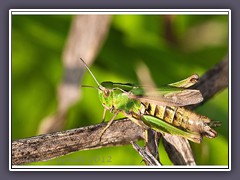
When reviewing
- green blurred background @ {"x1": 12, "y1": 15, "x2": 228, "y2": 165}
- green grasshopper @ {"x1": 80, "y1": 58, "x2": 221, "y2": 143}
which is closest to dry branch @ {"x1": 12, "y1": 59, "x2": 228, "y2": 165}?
green grasshopper @ {"x1": 80, "y1": 58, "x2": 221, "y2": 143}

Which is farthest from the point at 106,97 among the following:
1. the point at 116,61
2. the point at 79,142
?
the point at 116,61

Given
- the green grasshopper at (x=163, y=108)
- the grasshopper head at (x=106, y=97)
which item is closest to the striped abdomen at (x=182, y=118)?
the green grasshopper at (x=163, y=108)

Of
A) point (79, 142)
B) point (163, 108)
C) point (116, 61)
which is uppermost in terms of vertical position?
point (116, 61)

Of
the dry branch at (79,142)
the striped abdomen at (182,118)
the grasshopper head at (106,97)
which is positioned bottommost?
the dry branch at (79,142)

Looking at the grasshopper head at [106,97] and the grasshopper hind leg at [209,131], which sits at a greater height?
the grasshopper head at [106,97]

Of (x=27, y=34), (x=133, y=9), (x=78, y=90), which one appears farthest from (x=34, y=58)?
(x=133, y=9)

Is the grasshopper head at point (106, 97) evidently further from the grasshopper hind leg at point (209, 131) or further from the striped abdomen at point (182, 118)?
the grasshopper hind leg at point (209, 131)

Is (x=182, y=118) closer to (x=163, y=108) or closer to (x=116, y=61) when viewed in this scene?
(x=163, y=108)
